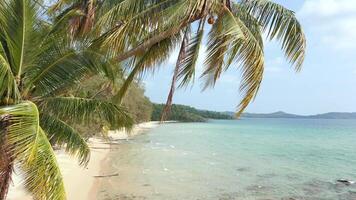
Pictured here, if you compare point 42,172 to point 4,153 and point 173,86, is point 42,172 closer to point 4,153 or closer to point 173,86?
point 4,153

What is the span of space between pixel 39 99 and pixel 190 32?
2940 millimetres

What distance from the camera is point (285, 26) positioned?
22.5 feet

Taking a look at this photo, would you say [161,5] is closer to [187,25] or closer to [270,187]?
[187,25]

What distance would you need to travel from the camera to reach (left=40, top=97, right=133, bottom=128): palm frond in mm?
6309

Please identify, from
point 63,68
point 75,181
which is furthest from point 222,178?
point 63,68

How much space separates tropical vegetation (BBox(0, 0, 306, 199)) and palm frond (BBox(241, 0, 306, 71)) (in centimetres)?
2

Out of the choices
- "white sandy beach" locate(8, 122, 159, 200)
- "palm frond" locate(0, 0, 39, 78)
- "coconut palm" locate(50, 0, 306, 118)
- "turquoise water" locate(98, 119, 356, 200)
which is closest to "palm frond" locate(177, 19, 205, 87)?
"coconut palm" locate(50, 0, 306, 118)

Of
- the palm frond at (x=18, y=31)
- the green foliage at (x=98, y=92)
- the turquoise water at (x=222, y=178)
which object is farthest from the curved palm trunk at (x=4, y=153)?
the turquoise water at (x=222, y=178)

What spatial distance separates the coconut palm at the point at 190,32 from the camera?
6.17 metres

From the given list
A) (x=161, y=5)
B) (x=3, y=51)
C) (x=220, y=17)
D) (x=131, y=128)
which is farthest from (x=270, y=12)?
(x=3, y=51)

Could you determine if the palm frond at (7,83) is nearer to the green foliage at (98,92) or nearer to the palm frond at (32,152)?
the palm frond at (32,152)

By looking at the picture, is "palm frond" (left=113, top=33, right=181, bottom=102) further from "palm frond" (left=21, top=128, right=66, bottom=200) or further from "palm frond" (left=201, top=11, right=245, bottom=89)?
"palm frond" (left=21, top=128, right=66, bottom=200)

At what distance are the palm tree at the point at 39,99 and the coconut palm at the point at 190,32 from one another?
1.95 ft

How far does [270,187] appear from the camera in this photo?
17.8 m
